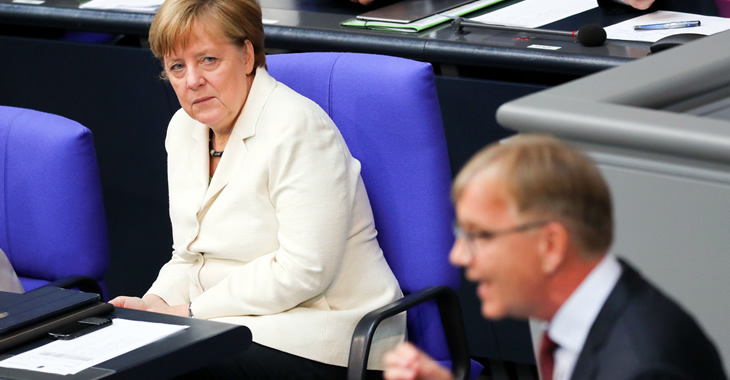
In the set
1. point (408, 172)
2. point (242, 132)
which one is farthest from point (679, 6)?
point (242, 132)

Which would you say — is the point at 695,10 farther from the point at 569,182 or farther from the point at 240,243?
the point at 569,182

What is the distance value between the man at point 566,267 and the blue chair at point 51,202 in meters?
1.49

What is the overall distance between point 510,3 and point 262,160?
47.3 inches

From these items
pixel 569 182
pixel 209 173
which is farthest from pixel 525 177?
pixel 209 173

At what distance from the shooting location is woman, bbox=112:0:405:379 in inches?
69.8

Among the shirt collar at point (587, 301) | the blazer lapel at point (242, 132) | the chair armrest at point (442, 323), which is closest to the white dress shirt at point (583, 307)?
the shirt collar at point (587, 301)

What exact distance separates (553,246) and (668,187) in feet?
0.39

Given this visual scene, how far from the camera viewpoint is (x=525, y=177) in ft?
2.24

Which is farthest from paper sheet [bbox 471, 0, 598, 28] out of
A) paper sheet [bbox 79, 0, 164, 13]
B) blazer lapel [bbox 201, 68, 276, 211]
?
paper sheet [bbox 79, 0, 164, 13]

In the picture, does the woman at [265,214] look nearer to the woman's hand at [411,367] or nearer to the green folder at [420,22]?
the green folder at [420,22]

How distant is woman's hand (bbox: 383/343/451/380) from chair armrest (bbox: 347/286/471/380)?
84cm

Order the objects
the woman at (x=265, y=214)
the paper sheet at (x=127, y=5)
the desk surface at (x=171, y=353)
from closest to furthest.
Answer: the desk surface at (x=171, y=353) < the woman at (x=265, y=214) < the paper sheet at (x=127, y=5)

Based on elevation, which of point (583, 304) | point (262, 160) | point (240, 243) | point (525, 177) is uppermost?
point (525, 177)

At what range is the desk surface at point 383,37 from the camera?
2277 mm
